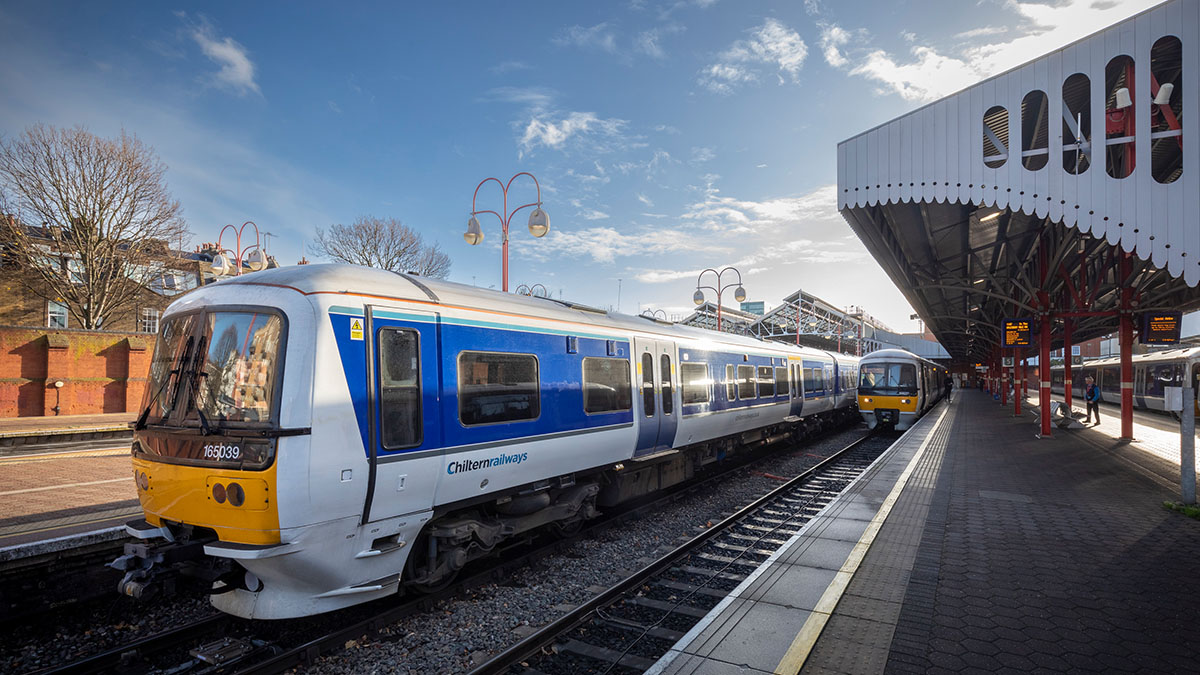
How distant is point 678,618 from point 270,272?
4.96m

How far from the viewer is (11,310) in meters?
31.2

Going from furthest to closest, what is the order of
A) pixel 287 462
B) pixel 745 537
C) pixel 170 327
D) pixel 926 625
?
1. pixel 745 537
2. pixel 170 327
3. pixel 926 625
4. pixel 287 462

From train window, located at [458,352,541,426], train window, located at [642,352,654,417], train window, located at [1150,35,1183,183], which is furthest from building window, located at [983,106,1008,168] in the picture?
train window, located at [458,352,541,426]

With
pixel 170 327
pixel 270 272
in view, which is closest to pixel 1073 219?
pixel 270 272

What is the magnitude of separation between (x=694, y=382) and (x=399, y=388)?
652cm

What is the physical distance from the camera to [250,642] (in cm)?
502

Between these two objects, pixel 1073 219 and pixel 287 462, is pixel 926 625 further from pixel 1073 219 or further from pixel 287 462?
pixel 1073 219

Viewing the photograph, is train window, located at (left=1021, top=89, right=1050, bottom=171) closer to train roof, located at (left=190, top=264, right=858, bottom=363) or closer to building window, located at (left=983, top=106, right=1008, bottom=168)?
building window, located at (left=983, top=106, right=1008, bottom=168)

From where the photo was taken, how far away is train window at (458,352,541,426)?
5.91m

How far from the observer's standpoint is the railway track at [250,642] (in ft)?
15.1

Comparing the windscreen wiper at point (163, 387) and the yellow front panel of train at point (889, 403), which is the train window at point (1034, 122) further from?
Result: the windscreen wiper at point (163, 387)

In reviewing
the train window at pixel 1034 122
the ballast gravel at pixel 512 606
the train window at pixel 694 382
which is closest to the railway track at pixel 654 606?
the ballast gravel at pixel 512 606

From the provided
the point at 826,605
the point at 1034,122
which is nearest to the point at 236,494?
the point at 826,605

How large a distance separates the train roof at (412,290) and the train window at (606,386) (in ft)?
1.93
